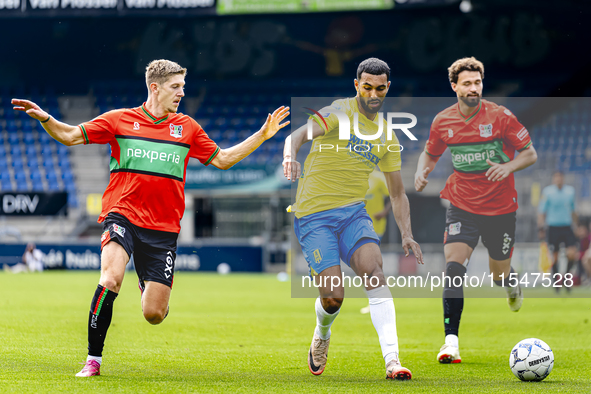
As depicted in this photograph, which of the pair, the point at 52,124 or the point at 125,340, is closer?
the point at 52,124

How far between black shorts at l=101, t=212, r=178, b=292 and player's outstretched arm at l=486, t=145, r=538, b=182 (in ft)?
9.52

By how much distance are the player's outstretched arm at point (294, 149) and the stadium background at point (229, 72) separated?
1438 cm

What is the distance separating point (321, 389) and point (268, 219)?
673 inches

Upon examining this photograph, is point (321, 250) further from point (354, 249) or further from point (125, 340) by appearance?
point (125, 340)

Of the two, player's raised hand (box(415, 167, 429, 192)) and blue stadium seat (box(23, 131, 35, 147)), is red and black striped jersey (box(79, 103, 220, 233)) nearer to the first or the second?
player's raised hand (box(415, 167, 429, 192))

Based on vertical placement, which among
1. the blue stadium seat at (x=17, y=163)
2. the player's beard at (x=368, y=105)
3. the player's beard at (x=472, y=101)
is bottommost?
the player's beard at (x=368, y=105)

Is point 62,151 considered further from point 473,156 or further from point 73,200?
point 473,156

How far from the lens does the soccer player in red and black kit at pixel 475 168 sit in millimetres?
6340

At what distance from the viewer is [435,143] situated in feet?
21.5

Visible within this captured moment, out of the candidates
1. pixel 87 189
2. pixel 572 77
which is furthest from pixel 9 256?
pixel 572 77

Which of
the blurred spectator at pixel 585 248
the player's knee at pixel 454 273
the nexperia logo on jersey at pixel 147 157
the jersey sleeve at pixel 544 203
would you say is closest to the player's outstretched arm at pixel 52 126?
the nexperia logo on jersey at pixel 147 157

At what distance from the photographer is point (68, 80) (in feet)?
82.7

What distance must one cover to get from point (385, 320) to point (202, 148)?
190cm

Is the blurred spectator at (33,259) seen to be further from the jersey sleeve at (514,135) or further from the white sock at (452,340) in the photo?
the jersey sleeve at (514,135)
